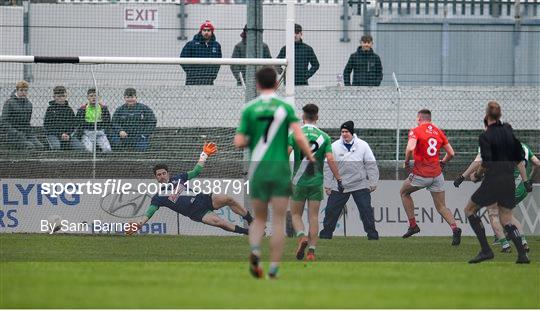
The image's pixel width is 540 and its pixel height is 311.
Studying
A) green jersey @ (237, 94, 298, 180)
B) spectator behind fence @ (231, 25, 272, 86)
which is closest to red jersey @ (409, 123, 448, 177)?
spectator behind fence @ (231, 25, 272, 86)

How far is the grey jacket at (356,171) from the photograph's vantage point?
64.8ft

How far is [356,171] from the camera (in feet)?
65.2

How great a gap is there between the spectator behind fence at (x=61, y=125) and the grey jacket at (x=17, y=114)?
12.2 inches

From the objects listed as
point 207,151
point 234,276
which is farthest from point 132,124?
point 234,276

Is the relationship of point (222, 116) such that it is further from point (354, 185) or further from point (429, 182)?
point (429, 182)

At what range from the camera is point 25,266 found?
1360cm

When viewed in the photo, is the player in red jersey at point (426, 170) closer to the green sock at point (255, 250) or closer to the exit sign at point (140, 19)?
the exit sign at point (140, 19)

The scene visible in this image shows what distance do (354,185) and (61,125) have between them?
4.81m

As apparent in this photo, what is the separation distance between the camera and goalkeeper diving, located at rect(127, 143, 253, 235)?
60.4 ft

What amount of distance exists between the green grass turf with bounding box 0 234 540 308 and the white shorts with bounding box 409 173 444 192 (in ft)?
3.82

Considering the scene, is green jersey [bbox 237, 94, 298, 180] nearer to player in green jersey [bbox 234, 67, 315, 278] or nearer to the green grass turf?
player in green jersey [bbox 234, 67, 315, 278]

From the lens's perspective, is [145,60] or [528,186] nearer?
[528,186]

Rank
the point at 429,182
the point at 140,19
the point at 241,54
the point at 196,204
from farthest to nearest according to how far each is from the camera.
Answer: the point at 140,19, the point at 241,54, the point at 429,182, the point at 196,204

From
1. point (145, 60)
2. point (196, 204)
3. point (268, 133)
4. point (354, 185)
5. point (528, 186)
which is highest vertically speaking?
point (145, 60)
